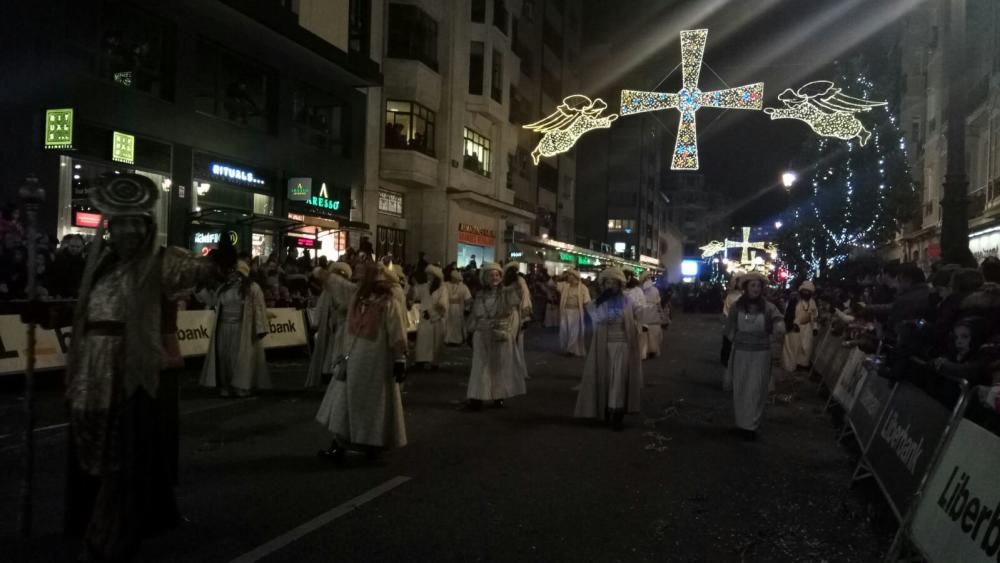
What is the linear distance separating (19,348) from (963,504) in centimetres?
1075

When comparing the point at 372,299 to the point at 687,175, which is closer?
the point at 372,299

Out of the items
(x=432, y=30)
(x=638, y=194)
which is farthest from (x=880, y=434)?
(x=638, y=194)

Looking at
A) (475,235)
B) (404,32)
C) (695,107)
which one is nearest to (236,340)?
(695,107)

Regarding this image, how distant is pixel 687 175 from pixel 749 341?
13775 centimetres

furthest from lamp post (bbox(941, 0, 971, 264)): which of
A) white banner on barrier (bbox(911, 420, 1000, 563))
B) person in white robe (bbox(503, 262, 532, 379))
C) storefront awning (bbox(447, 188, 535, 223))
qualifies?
storefront awning (bbox(447, 188, 535, 223))

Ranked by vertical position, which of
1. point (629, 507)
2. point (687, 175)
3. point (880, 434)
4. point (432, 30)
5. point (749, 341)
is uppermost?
point (687, 175)

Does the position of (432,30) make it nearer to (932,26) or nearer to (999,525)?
(932,26)

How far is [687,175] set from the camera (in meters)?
142

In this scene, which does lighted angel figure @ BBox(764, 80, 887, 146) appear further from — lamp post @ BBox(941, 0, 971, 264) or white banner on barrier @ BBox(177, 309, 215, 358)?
white banner on barrier @ BBox(177, 309, 215, 358)

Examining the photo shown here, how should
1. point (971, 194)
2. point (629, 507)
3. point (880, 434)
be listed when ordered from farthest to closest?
point (971, 194)
point (880, 434)
point (629, 507)

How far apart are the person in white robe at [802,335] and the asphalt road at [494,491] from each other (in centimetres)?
597

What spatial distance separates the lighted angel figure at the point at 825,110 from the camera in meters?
15.5

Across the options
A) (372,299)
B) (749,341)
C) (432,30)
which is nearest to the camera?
(372,299)

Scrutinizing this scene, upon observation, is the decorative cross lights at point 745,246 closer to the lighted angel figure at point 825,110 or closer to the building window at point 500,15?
the building window at point 500,15
